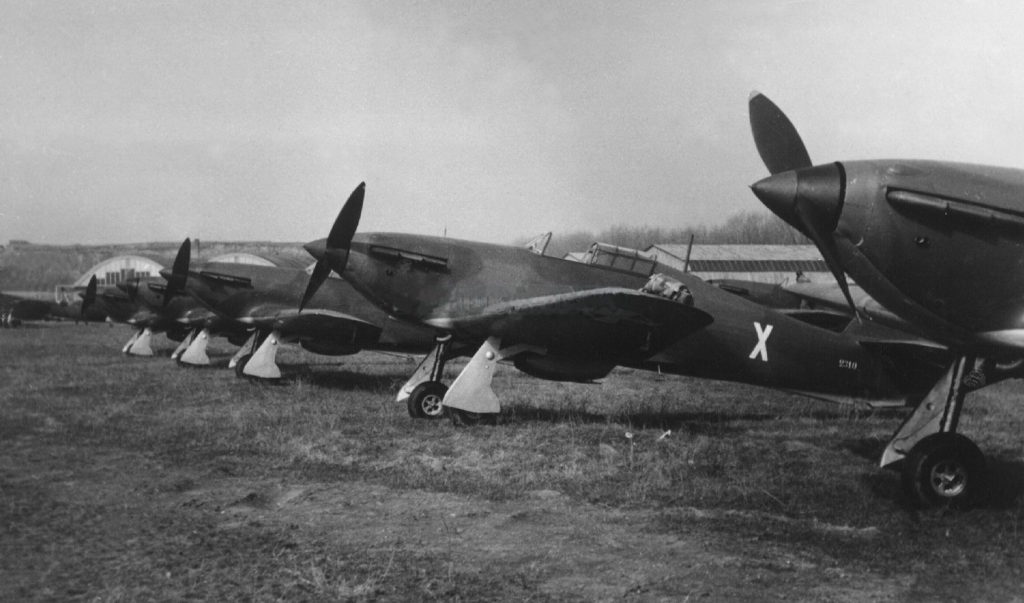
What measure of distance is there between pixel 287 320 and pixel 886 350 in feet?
28.9

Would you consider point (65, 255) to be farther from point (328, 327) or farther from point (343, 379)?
point (328, 327)

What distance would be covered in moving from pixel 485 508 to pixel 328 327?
7.97 metres

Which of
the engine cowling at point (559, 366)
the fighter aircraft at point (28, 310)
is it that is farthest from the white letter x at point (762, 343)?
the fighter aircraft at point (28, 310)

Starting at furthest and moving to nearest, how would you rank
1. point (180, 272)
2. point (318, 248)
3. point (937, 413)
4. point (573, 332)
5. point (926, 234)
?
point (180, 272)
point (318, 248)
point (573, 332)
point (937, 413)
point (926, 234)

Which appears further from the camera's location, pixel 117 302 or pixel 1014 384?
pixel 117 302

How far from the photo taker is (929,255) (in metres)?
4.37

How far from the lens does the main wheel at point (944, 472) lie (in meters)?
4.91

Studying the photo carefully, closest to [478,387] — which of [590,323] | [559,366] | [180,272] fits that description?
[559,366]

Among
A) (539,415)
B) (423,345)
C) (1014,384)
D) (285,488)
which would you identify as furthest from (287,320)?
(1014,384)

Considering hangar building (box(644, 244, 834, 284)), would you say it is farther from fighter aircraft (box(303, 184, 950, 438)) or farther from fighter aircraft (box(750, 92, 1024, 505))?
fighter aircraft (box(750, 92, 1024, 505))

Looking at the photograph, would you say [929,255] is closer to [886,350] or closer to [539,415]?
[886,350]

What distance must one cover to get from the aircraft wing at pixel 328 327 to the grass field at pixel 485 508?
2.71m

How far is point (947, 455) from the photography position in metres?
4.97

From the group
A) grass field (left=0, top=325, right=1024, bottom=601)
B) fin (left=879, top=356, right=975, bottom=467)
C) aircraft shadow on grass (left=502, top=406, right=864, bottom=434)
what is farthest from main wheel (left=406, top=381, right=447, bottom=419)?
fin (left=879, top=356, right=975, bottom=467)
